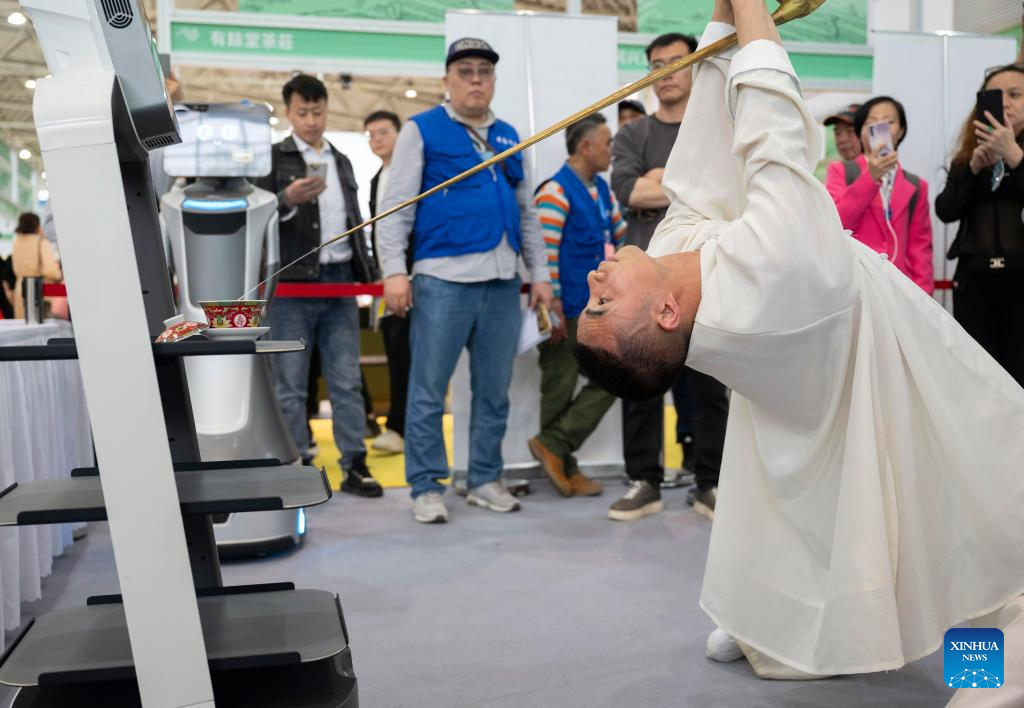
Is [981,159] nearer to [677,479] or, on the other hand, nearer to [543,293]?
[543,293]

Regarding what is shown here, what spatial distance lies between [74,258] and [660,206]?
8.62 feet

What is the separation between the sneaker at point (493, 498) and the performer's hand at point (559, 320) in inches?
26.6

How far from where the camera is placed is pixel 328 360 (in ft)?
12.9

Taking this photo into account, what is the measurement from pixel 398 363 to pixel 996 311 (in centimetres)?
295

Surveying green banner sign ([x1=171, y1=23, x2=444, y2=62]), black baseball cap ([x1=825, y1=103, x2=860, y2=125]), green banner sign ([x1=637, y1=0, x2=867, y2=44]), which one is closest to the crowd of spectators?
black baseball cap ([x1=825, y1=103, x2=860, y2=125])

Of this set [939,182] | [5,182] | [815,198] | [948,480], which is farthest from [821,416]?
[5,182]

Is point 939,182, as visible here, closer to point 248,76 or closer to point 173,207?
point 173,207

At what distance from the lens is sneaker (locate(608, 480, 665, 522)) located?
11.5ft

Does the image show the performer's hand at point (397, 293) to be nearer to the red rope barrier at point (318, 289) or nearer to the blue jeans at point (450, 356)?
the blue jeans at point (450, 356)

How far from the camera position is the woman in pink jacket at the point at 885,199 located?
341 cm

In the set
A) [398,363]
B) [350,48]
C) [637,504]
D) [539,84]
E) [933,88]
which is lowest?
[637,504]

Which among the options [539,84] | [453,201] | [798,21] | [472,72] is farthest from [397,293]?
[798,21]

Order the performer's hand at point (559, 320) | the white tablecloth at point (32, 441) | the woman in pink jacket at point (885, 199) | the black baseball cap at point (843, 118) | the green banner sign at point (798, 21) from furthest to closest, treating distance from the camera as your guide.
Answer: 1. the green banner sign at point (798, 21)
2. the black baseball cap at point (843, 118)
3. the performer's hand at point (559, 320)
4. the woman in pink jacket at point (885, 199)
5. the white tablecloth at point (32, 441)

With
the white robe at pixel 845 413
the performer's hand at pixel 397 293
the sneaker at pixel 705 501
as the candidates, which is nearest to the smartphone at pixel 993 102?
the sneaker at pixel 705 501
